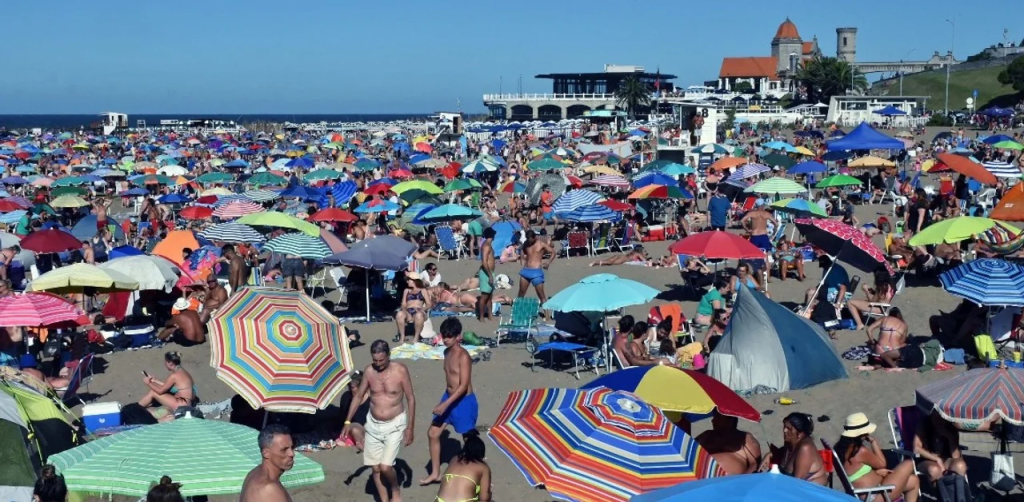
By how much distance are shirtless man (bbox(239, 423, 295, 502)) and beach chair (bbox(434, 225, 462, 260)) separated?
12355 millimetres

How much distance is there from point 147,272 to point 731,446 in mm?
7602

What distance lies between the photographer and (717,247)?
37.1 ft

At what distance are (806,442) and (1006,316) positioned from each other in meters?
5.09

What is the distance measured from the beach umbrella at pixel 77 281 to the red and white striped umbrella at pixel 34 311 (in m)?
0.82

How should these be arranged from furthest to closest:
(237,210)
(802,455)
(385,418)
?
(237,210), (385,418), (802,455)

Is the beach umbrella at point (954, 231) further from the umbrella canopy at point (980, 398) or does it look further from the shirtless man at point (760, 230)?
the umbrella canopy at point (980, 398)

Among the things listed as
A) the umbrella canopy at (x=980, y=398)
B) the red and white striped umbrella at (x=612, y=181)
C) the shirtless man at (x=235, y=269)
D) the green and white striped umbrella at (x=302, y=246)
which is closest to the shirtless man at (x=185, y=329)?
the shirtless man at (x=235, y=269)

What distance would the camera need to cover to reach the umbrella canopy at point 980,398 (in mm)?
5945

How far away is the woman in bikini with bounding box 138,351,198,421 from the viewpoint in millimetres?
8055

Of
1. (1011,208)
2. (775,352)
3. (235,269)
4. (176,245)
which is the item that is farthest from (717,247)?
(176,245)

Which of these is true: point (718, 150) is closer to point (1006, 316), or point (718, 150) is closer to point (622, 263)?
point (622, 263)

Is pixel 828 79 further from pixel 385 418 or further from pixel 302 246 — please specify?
pixel 385 418

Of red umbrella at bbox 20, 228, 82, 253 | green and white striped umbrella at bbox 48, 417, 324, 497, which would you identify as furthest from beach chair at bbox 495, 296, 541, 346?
red umbrella at bbox 20, 228, 82, 253

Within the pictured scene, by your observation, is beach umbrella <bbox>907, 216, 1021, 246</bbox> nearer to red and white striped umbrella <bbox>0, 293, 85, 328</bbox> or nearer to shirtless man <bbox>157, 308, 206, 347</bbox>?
shirtless man <bbox>157, 308, 206, 347</bbox>
